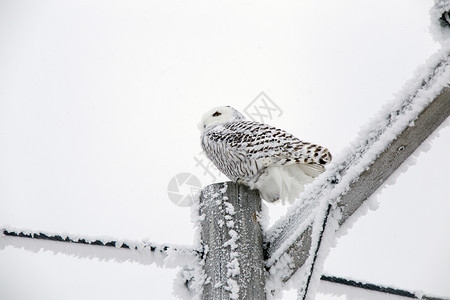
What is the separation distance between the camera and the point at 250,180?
251 cm

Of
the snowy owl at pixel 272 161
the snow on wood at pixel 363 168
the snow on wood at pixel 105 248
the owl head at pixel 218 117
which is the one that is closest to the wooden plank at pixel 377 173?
the snow on wood at pixel 363 168

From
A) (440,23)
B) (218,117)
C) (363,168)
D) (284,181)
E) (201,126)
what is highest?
(440,23)

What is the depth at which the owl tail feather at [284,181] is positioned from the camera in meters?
2.60

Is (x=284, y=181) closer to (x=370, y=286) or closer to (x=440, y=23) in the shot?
(x=370, y=286)

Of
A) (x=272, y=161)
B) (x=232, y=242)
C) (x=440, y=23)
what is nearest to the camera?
(x=440, y=23)

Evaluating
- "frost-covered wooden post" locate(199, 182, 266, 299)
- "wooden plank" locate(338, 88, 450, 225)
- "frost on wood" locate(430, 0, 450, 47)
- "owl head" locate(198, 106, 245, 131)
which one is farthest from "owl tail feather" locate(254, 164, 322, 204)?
"frost on wood" locate(430, 0, 450, 47)

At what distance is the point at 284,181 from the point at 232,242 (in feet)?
3.56

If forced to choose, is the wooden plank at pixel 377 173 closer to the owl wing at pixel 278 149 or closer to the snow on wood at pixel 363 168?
the snow on wood at pixel 363 168

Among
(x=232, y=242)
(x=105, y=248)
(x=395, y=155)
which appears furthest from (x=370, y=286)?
(x=105, y=248)

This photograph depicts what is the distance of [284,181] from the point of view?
8.67 feet

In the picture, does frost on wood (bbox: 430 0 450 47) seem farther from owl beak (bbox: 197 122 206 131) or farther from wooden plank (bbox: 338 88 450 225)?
owl beak (bbox: 197 122 206 131)

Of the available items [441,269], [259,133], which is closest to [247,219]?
[259,133]

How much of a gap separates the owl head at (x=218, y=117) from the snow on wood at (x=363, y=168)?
2.14 metres

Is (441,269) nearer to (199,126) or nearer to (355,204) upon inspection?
(199,126)
